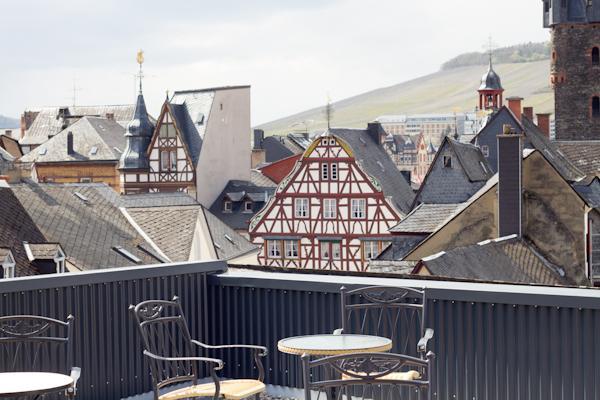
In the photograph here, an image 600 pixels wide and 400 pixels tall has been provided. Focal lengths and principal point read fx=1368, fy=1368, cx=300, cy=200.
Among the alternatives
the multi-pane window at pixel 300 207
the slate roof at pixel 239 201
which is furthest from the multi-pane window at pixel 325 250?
the slate roof at pixel 239 201

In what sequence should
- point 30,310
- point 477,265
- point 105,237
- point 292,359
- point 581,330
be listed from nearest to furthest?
1. point 581,330
2. point 30,310
3. point 292,359
4. point 477,265
5. point 105,237

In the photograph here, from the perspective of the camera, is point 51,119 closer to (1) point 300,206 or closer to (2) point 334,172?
(1) point 300,206

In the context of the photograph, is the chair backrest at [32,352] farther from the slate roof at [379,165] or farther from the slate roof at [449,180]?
the slate roof at [379,165]

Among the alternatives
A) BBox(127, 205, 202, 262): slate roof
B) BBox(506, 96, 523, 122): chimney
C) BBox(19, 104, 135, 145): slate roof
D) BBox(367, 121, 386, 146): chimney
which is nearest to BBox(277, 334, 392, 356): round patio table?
BBox(127, 205, 202, 262): slate roof

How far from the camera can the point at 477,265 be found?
2708 cm

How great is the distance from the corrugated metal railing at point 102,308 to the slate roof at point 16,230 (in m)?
20.0

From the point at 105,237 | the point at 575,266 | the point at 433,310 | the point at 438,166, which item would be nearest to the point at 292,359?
the point at 433,310

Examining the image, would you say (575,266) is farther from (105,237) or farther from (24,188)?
(24,188)

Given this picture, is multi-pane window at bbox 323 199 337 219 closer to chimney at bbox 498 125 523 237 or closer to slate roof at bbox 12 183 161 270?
slate roof at bbox 12 183 161 270

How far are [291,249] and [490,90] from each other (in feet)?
165

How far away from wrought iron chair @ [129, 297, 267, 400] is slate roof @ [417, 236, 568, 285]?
14.7 meters

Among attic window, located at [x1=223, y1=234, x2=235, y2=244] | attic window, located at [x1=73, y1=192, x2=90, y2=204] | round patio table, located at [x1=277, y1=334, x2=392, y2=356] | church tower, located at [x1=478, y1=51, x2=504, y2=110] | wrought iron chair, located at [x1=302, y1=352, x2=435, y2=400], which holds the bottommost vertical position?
attic window, located at [x1=223, y1=234, x2=235, y2=244]

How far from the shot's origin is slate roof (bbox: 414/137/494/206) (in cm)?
5269

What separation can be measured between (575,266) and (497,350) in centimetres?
2530
